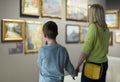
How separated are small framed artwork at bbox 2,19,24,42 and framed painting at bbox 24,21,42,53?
137mm

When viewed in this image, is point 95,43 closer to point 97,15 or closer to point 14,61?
point 97,15

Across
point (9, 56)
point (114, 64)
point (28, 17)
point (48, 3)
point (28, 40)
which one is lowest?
point (114, 64)

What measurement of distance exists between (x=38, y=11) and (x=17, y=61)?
97 cm

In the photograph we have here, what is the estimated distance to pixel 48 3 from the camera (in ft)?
13.8

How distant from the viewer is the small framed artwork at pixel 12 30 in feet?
11.1

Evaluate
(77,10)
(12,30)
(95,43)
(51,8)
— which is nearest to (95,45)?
(95,43)

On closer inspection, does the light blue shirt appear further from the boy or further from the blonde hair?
the blonde hair

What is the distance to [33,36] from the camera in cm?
387

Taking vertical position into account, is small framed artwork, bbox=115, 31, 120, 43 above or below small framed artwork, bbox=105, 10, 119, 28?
below

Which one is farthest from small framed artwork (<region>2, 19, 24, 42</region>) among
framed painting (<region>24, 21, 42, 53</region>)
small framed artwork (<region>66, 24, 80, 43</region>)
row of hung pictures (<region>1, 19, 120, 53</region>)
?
small framed artwork (<region>66, 24, 80, 43</region>)

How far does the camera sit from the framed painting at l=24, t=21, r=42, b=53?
12.4 feet

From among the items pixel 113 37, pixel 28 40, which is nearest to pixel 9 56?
pixel 28 40

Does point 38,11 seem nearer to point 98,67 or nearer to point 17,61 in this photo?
point 17,61

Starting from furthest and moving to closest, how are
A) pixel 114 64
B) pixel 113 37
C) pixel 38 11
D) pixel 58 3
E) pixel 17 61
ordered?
pixel 113 37
pixel 114 64
pixel 58 3
pixel 38 11
pixel 17 61
